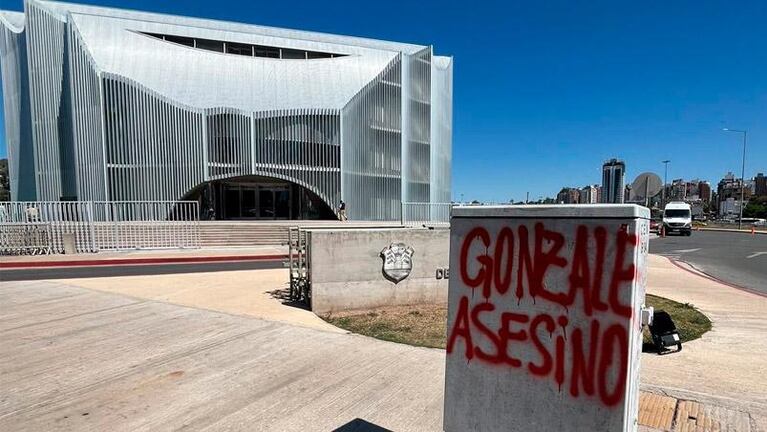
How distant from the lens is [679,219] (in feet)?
105

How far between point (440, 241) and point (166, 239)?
14.3 metres

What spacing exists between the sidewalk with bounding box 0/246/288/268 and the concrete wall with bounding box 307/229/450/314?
28.5 ft

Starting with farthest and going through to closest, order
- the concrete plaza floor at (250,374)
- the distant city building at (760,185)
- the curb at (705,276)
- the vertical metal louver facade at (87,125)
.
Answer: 1. the distant city building at (760,185)
2. the vertical metal louver facade at (87,125)
3. the curb at (705,276)
4. the concrete plaza floor at (250,374)

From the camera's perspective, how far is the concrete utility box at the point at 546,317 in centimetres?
186

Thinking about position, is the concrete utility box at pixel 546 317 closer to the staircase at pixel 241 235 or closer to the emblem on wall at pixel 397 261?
the emblem on wall at pixel 397 261

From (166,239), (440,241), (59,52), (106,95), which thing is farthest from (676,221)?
(59,52)

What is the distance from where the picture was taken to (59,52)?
93.6 ft

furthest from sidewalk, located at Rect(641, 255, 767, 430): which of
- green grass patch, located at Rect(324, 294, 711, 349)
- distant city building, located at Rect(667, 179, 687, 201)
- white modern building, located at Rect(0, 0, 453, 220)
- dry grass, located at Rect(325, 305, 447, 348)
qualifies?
distant city building, located at Rect(667, 179, 687, 201)

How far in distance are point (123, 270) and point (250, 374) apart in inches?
408

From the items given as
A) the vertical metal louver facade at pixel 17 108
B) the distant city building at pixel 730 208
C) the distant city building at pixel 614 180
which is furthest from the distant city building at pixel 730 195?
the vertical metal louver facade at pixel 17 108

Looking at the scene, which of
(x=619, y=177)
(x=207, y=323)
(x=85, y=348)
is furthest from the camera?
(x=619, y=177)

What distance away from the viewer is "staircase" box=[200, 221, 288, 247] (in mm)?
19531

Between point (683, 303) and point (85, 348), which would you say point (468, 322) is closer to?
point (85, 348)

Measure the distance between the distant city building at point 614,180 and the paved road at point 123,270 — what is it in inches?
383
